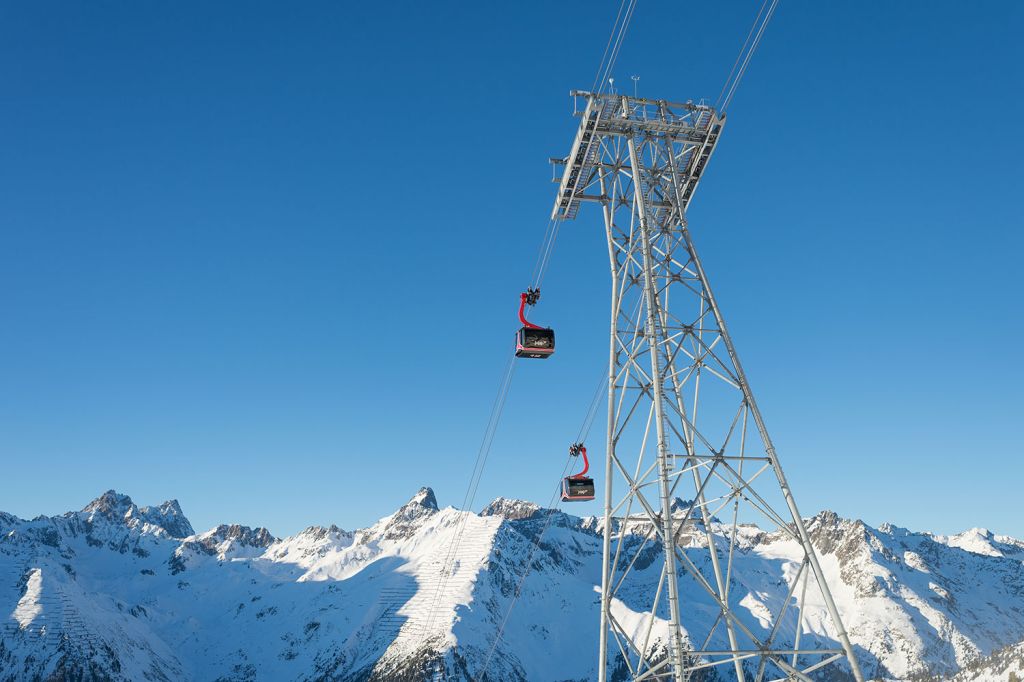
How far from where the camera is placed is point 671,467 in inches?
895

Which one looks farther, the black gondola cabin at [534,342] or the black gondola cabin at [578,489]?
the black gondola cabin at [578,489]

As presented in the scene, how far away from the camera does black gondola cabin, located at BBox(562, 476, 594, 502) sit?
29.0 m

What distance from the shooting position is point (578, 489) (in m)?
29.1

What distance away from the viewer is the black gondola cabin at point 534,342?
2816 centimetres

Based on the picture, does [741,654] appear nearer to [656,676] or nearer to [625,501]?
[656,676]

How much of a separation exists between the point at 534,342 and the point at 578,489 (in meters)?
6.30

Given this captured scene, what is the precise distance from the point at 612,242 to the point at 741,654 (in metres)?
15.0

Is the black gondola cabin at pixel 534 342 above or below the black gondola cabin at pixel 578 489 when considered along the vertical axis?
above

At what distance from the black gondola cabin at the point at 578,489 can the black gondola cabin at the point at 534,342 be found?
17.6ft

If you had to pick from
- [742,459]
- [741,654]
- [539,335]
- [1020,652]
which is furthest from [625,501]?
[1020,652]

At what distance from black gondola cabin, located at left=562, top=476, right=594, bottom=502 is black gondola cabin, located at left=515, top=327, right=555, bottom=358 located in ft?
17.6

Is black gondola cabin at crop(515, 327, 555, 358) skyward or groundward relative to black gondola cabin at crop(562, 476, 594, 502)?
skyward

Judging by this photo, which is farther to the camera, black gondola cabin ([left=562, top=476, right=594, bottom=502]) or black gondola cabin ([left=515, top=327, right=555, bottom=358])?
black gondola cabin ([left=562, top=476, right=594, bottom=502])

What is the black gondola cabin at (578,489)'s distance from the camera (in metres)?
29.0
